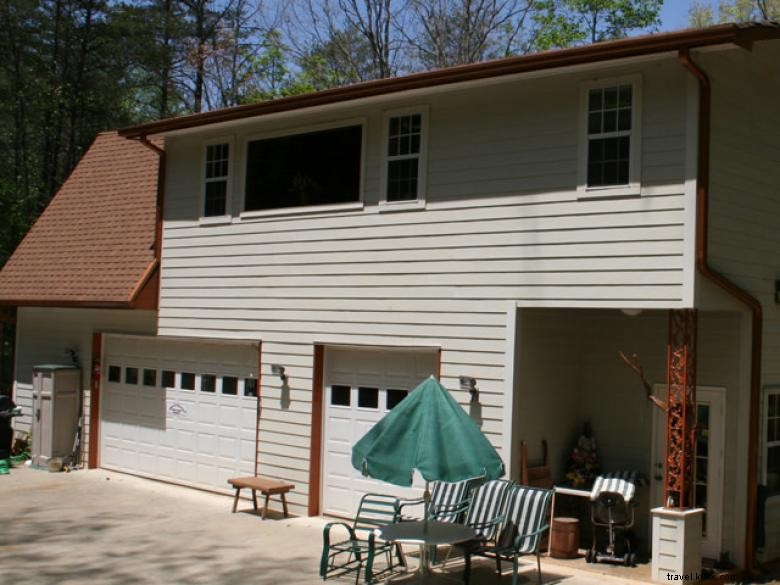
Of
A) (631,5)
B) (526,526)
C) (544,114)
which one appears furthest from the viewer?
(631,5)

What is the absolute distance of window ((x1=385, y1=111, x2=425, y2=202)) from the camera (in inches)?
454

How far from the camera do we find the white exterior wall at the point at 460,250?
9578 millimetres

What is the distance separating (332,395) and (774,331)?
5.72 m

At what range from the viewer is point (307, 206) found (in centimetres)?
1273

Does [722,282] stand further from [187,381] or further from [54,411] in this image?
[54,411]

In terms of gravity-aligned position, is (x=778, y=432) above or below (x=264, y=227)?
below

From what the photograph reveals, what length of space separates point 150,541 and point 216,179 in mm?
5725

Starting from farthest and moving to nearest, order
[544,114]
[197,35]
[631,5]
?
[197,35] → [631,5] → [544,114]

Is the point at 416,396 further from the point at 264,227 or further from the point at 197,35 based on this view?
the point at 197,35

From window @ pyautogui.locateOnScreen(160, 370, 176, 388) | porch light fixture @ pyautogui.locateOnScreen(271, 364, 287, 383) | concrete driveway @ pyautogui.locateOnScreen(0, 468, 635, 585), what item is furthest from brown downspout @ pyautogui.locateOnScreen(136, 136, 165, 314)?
concrete driveway @ pyautogui.locateOnScreen(0, 468, 635, 585)

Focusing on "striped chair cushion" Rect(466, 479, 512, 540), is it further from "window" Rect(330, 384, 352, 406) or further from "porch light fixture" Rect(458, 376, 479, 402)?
"window" Rect(330, 384, 352, 406)

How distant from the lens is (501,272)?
10555mm

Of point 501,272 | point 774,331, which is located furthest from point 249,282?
point 774,331

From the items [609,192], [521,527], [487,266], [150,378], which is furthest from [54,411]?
[609,192]
